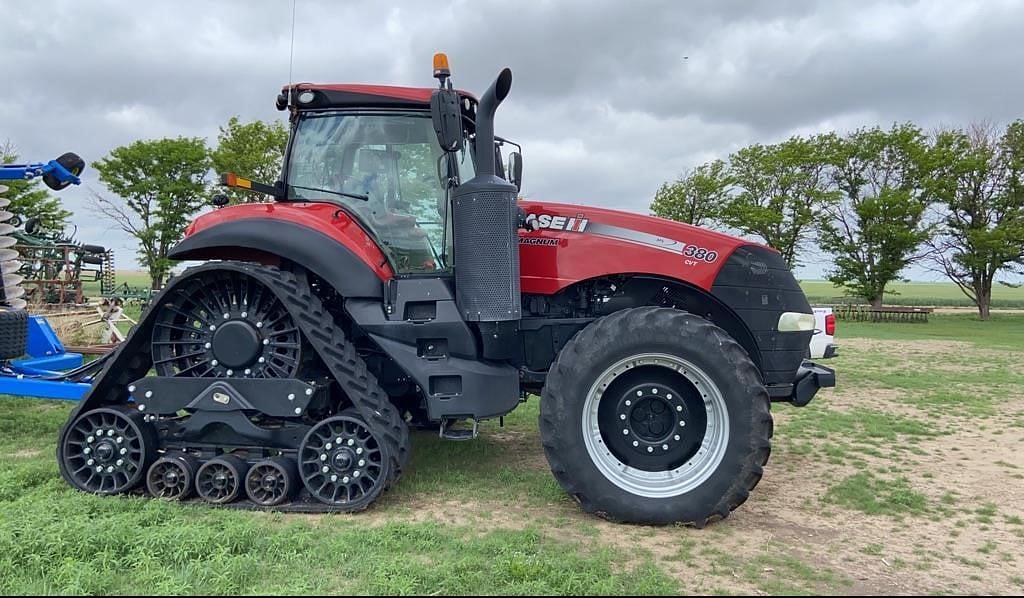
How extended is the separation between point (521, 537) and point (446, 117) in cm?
245

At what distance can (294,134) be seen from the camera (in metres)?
4.82

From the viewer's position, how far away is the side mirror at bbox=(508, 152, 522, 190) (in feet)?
16.4

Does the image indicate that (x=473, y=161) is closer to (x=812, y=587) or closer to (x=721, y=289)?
(x=721, y=289)

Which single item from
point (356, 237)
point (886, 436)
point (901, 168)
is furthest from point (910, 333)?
point (356, 237)

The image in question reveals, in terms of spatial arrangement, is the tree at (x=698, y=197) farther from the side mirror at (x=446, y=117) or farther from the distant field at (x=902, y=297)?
the side mirror at (x=446, y=117)

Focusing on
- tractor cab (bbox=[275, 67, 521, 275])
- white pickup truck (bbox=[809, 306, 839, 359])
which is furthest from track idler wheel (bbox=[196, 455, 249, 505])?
white pickup truck (bbox=[809, 306, 839, 359])

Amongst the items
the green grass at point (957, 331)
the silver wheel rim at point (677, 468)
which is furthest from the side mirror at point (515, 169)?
the green grass at point (957, 331)

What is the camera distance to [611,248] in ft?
14.5

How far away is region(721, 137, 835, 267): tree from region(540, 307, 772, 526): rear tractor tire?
93.7 feet

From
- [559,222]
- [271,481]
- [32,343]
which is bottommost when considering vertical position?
[271,481]

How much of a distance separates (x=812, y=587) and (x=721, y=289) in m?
1.90

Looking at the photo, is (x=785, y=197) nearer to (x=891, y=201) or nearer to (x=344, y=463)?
(x=891, y=201)

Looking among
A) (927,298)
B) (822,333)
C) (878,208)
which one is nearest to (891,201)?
(878,208)

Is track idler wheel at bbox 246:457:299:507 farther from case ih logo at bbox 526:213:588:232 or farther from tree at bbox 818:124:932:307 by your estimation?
tree at bbox 818:124:932:307
